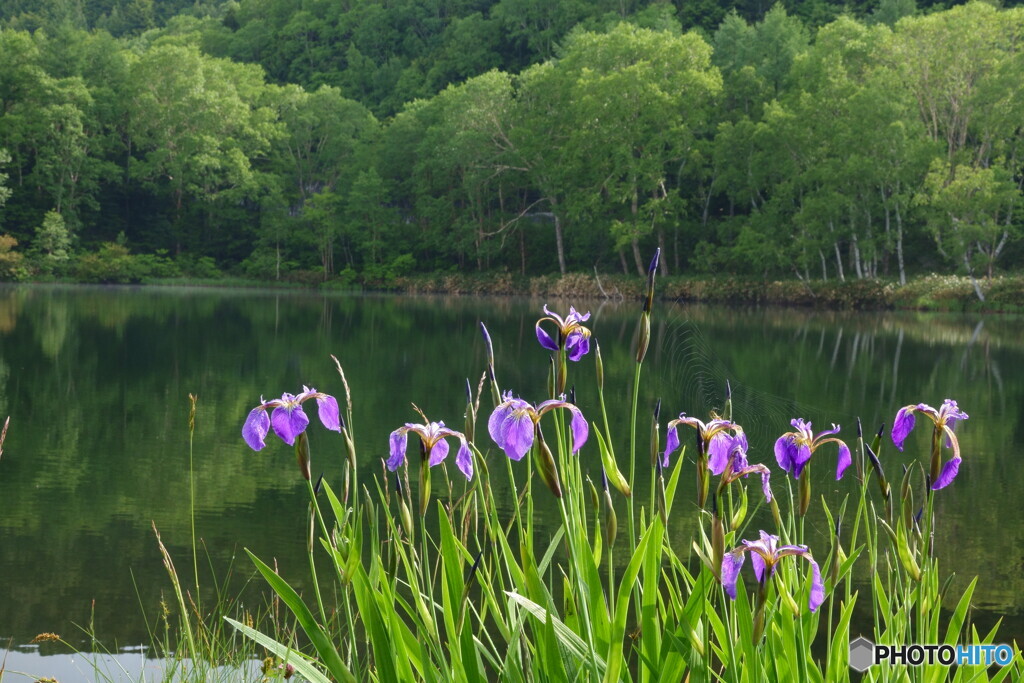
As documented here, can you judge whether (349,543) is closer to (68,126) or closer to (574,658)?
(574,658)

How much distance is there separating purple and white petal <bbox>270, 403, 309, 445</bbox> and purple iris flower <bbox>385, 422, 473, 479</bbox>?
123mm

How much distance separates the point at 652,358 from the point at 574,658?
1383 cm

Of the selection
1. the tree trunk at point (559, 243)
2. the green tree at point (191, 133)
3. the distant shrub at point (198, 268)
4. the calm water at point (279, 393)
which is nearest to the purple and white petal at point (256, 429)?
the calm water at point (279, 393)

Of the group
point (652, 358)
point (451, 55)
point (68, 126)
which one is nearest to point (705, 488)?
point (652, 358)

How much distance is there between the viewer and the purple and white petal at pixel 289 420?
1.35 metres

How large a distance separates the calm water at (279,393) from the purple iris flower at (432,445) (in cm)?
117

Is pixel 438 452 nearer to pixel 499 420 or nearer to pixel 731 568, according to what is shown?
pixel 499 420

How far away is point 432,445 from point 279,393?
363 inches

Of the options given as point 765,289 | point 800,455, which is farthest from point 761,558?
point 765,289

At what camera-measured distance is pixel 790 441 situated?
1.55 m

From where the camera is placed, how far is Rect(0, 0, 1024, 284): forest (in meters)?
27.8

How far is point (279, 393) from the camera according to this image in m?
10.3

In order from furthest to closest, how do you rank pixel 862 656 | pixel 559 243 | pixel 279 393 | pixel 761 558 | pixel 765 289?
pixel 559 243 → pixel 765 289 → pixel 279 393 → pixel 862 656 → pixel 761 558

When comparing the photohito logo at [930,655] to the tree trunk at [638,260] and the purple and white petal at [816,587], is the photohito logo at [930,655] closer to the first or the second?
the purple and white petal at [816,587]
